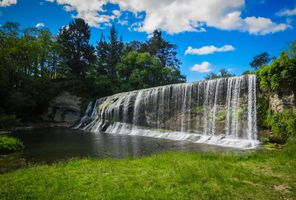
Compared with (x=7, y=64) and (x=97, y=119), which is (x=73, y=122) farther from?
(x=7, y=64)

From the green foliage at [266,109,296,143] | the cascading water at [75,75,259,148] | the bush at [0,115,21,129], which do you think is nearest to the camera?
the green foliage at [266,109,296,143]

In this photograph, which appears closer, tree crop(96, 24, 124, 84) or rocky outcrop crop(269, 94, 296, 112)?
rocky outcrop crop(269, 94, 296, 112)

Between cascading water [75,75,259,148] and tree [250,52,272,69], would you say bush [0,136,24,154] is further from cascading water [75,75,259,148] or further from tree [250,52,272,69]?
tree [250,52,272,69]

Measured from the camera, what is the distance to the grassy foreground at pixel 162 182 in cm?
449

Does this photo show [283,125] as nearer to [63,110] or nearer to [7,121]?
[7,121]

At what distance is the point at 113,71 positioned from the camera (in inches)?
1880

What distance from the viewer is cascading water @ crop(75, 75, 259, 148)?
52.6 ft

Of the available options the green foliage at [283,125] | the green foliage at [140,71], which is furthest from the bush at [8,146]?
the green foliage at [140,71]

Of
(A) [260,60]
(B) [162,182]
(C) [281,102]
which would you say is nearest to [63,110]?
(C) [281,102]

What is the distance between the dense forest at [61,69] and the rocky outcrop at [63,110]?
4.14 feet

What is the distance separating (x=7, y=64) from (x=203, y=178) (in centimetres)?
3513

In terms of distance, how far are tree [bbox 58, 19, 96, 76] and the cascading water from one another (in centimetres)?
1869

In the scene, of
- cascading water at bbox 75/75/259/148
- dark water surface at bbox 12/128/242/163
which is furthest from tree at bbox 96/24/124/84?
dark water surface at bbox 12/128/242/163

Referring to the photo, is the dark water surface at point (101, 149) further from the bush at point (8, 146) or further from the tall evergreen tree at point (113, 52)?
the tall evergreen tree at point (113, 52)
